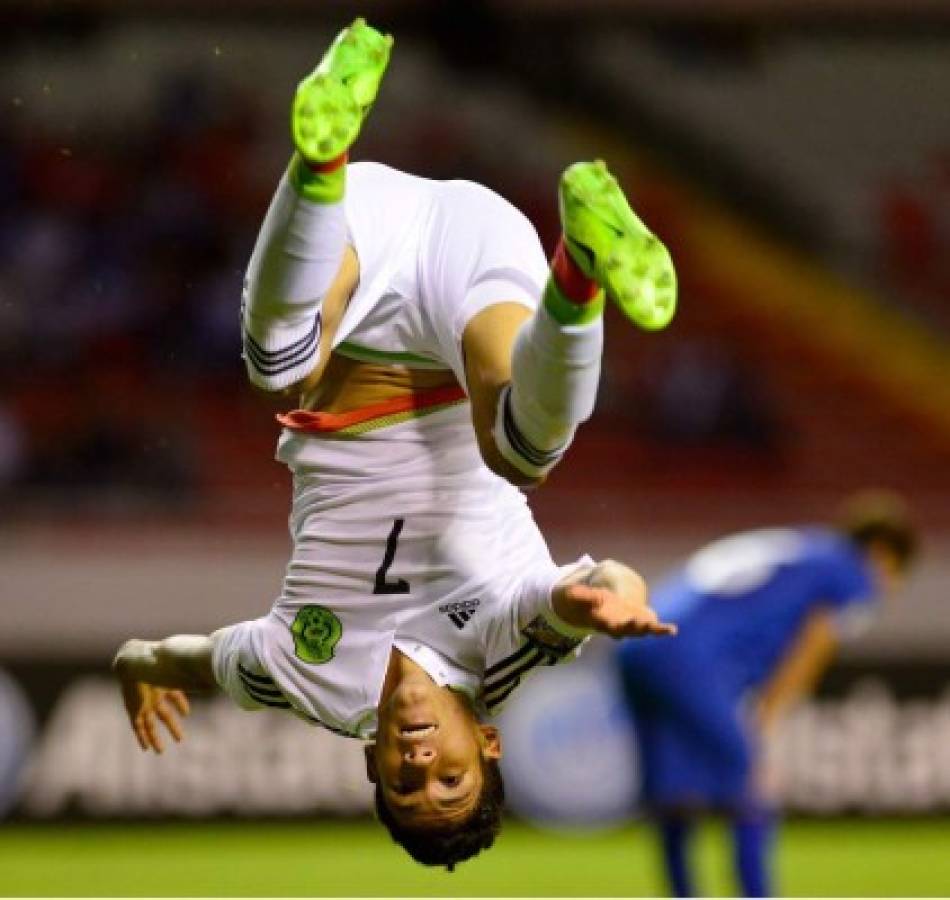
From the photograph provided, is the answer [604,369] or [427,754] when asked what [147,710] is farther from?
[604,369]

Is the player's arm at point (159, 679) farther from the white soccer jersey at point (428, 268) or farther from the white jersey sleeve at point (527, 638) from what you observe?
the white soccer jersey at point (428, 268)

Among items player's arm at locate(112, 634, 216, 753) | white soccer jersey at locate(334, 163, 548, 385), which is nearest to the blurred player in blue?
player's arm at locate(112, 634, 216, 753)

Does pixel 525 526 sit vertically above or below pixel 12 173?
below

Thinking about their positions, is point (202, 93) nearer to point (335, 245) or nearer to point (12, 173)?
point (12, 173)

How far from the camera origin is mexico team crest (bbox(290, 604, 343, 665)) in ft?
14.6

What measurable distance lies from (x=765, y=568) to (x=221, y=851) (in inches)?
122

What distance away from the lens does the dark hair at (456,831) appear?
444 centimetres

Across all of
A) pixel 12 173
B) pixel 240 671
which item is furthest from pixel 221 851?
pixel 240 671

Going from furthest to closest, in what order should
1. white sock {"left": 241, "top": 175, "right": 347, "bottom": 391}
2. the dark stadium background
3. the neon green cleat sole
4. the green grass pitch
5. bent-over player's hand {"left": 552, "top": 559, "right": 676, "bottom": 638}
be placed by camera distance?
the dark stadium background
the green grass pitch
white sock {"left": 241, "top": 175, "right": 347, "bottom": 391}
the neon green cleat sole
bent-over player's hand {"left": 552, "top": 559, "right": 676, "bottom": 638}

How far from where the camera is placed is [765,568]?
7355 mm

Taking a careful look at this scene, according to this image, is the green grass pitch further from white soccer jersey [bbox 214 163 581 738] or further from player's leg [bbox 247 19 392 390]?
player's leg [bbox 247 19 392 390]

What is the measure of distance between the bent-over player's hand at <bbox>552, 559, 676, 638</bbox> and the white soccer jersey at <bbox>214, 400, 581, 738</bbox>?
1.18 ft

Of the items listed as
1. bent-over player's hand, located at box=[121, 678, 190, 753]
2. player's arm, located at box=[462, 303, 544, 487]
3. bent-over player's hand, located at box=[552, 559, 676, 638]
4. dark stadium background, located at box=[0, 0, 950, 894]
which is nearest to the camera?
bent-over player's hand, located at box=[552, 559, 676, 638]

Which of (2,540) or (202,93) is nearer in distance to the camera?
(2,540)
